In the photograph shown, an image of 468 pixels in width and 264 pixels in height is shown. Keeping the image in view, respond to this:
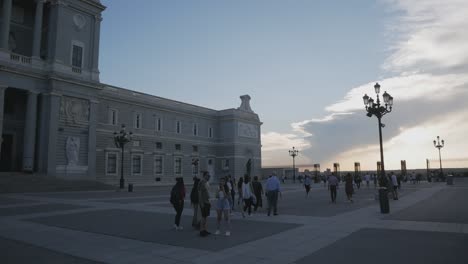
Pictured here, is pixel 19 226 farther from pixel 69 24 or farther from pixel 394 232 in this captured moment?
pixel 69 24

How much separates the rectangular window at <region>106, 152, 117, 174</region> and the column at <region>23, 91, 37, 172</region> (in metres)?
10.4

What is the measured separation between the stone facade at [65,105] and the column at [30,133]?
8cm

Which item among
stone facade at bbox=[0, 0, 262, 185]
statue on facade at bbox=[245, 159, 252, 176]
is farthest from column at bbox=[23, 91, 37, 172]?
statue on facade at bbox=[245, 159, 252, 176]

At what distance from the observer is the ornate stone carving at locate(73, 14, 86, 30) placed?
37.9 m

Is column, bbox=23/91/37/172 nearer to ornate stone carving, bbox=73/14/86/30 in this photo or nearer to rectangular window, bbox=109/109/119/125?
ornate stone carving, bbox=73/14/86/30

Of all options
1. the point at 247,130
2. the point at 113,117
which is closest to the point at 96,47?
the point at 113,117

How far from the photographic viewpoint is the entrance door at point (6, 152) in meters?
34.7

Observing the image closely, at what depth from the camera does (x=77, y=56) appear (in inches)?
1489

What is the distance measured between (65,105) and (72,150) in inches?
180

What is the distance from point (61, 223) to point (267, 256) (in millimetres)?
8222

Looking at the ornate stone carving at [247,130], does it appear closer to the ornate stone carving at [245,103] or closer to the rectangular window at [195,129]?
the ornate stone carving at [245,103]

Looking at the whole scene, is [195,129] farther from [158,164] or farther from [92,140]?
[92,140]

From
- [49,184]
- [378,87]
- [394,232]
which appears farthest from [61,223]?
[49,184]

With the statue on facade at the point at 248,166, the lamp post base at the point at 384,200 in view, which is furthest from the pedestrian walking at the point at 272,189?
the statue on facade at the point at 248,166
